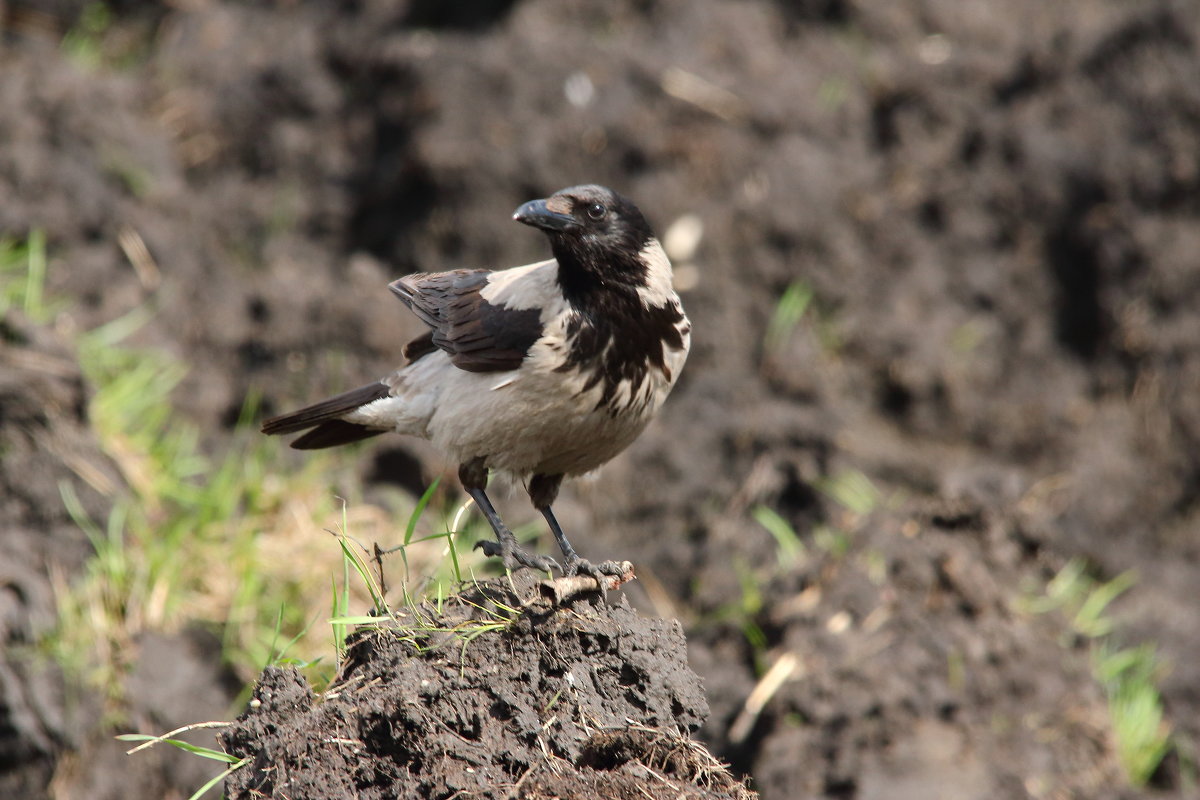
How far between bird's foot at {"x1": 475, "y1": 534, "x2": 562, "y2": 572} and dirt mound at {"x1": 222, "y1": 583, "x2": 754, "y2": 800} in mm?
520

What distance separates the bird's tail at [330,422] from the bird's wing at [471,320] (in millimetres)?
368

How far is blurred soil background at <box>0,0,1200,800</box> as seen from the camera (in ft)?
17.2

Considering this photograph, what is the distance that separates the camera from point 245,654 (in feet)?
17.5

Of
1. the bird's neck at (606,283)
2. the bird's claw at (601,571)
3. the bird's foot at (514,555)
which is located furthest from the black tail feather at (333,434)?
the bird's claw at (601,571)

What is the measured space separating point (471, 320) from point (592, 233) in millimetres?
558

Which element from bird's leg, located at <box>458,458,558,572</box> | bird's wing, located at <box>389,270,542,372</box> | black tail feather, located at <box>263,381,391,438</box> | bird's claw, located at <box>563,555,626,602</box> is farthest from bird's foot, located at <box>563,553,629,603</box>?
black tail feather, located at <box>263,381,391,438</box>

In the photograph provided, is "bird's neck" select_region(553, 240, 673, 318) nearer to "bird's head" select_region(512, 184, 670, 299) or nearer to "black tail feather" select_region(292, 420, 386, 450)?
"bird's head" select_region(512, 184, 670, 299)

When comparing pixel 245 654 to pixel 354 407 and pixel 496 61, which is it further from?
pixel 496 61

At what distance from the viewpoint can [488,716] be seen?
3225 mm

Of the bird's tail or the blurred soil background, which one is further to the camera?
the blurred soil background

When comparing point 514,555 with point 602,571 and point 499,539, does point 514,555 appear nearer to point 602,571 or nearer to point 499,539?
point 499,539

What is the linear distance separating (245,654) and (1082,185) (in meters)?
5.28

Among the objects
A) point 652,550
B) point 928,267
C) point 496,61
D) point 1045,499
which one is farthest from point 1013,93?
point 652,550

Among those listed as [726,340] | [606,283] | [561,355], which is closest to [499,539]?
[561,355]
